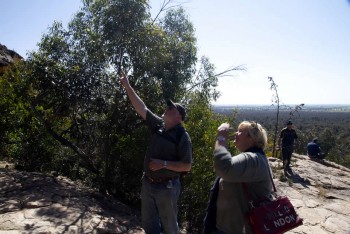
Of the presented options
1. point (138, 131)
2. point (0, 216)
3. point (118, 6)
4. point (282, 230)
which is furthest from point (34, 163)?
point (282, 230)

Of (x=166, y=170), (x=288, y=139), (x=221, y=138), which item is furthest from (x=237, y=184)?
(x=288, y=139)

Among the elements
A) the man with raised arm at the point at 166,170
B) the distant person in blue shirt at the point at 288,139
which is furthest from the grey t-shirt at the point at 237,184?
the distant person in blue shirt at the point at 288,139

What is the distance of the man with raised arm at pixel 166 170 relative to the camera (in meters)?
3.47

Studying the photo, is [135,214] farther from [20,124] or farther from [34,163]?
[20,124]

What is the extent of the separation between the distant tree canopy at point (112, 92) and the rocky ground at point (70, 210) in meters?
0.86

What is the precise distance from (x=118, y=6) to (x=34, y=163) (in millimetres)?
4270

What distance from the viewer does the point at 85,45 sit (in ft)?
21.0

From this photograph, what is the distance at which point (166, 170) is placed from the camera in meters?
3.47

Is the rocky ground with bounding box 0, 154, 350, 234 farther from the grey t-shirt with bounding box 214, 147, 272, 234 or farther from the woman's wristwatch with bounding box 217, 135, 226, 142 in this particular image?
the woman's wristwatch with bounding box 217, 135, 226, 142

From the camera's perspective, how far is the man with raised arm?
11.4ft

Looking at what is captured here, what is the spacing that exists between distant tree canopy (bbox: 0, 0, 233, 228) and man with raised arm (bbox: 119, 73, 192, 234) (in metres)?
2.34

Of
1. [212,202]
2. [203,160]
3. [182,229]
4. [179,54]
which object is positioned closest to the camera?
[212,202]

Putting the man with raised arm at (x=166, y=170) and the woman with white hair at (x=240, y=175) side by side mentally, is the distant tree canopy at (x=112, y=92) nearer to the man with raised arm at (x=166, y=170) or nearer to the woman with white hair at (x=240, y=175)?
the man with raised arm at (x=166, y=170)

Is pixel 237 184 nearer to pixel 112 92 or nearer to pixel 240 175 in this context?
pixel 240 175
